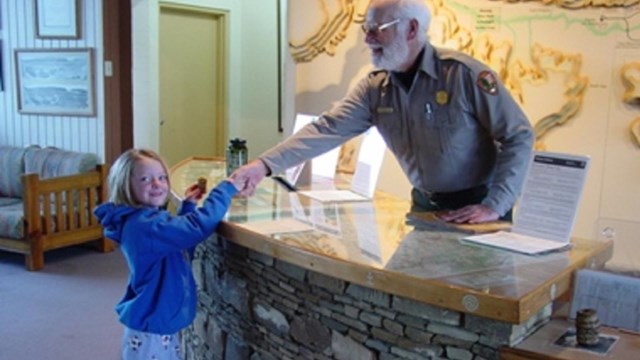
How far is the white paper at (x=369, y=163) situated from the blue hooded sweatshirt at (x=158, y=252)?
74 cm

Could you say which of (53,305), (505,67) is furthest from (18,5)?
(505,67)

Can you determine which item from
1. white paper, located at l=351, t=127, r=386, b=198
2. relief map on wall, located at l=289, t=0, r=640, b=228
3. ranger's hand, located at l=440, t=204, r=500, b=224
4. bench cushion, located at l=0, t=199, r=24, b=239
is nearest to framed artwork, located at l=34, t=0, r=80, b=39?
bench cushion, located at l=0, t=199, r=24, b=239

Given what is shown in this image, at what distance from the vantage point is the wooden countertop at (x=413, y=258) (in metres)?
1.48

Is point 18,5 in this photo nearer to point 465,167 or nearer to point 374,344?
point 465,167

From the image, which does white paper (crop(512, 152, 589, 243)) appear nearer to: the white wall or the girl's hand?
the girl's hand

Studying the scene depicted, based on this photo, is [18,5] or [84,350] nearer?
[84,350]

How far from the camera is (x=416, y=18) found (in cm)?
228

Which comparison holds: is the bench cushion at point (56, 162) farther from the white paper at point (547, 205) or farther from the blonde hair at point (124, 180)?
the white paper at point (547, 205)

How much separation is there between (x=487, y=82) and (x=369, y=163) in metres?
Result: 0.67

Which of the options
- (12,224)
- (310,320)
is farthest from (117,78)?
(310,320)

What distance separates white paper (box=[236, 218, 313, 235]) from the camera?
82.2 inches

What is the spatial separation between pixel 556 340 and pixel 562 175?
Answer: 51 cm

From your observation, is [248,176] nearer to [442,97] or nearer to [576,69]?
[442,97]

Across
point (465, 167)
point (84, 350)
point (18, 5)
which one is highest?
point (18, 5)
